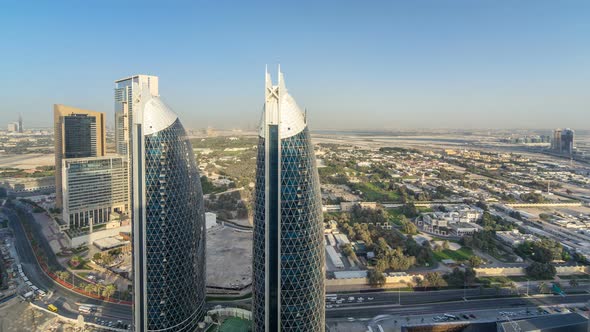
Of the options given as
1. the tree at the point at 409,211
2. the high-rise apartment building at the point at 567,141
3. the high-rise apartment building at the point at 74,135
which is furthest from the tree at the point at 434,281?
the high-rise apartment building at the point at 567,141

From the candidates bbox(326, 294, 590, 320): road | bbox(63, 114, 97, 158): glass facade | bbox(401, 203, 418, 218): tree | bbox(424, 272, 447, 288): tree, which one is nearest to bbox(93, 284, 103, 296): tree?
bbox(326, 294, 590, 320): road

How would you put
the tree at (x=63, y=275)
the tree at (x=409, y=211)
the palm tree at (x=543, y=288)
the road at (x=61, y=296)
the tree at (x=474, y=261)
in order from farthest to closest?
the tree at (x=409, y=211)
the tree at (x=474, y=261)
the tree at (x=63, y=275)
the palm tree at (x=543, y=288)
the road at (x=61, y=296)

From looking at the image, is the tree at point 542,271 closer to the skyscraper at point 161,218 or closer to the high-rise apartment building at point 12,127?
the skyscraper at point 161,218

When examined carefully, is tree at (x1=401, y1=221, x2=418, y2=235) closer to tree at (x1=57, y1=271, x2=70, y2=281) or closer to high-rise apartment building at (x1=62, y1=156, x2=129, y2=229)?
tree at (x1=57, y1=271, x2=70, y2=281)

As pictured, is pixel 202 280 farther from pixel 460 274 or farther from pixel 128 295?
pixel 460 274

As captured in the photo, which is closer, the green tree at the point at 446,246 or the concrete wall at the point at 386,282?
the concrete wall at the point at 386,282

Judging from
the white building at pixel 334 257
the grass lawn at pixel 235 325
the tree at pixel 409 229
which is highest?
the tree at pixel 409 229

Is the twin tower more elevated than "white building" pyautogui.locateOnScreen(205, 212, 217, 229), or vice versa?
the twin tower
